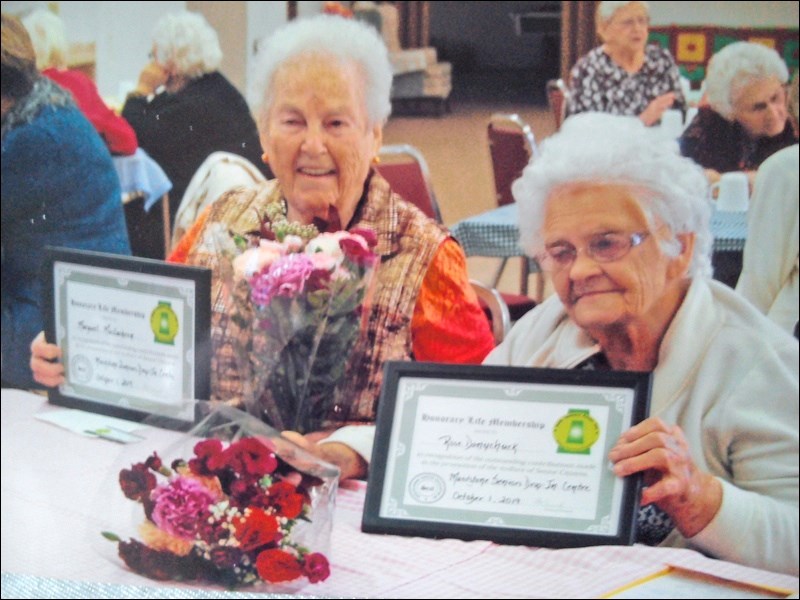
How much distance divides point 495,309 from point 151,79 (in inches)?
30.0

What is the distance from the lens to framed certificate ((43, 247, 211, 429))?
5.82 ft

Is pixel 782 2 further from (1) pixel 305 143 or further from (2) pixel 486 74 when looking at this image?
(1) pixel 305 143

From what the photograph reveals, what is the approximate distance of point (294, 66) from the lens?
1.71 metres

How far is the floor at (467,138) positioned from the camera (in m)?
1.73

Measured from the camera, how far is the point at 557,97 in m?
1.69

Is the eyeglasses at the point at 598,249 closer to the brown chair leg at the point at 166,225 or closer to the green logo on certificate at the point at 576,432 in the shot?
the green logo on certificate at the point at 576,432

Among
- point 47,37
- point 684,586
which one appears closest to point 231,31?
point 47,37

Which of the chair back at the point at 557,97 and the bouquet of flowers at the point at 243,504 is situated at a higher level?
the chair back at the point at 557,97

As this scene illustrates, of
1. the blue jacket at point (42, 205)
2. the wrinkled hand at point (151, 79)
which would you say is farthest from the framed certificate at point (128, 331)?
the wrinkled hand at point (151, 79)

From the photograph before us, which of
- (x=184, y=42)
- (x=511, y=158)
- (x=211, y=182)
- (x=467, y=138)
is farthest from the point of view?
(x=184, y=42)

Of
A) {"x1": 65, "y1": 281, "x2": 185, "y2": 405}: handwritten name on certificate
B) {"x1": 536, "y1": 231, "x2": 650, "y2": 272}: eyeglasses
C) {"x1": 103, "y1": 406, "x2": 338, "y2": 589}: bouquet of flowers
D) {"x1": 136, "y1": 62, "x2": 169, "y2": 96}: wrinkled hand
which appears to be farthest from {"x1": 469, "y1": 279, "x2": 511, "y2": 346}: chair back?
{"x1": 136, "y1": 62, "x2": 169, "y2": 96}: wrinkled hand

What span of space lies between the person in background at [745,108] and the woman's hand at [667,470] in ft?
1.25

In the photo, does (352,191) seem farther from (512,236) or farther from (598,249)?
(598,249)

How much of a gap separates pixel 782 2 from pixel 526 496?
0.81 meters
